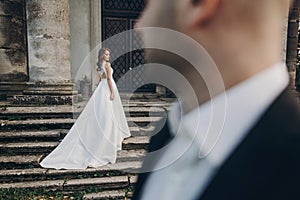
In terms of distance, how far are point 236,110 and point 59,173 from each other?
4217 millimetres

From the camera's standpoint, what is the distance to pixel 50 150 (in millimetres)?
4945

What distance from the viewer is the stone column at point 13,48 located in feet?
23.0

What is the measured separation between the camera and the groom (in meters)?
0.56

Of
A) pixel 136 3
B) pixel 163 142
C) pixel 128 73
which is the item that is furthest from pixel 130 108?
pixel 163 142

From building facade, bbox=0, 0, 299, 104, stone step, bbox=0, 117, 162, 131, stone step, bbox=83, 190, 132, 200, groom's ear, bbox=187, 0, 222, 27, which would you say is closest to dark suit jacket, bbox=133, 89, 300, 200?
groom's ear, bbox=187, 0, 222, 27

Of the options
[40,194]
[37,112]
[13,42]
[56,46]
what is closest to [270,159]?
[40,194]

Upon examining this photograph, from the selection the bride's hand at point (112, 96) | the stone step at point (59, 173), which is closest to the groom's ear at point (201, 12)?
the stone step at point (59, 173)

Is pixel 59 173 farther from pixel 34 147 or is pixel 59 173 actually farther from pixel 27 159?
pixel 34 147

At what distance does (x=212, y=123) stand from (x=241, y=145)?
0.09 meters

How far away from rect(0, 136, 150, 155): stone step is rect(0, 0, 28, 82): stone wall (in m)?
3.04

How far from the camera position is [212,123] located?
661 mm

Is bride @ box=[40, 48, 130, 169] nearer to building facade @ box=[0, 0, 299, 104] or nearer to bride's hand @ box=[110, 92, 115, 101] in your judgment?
bride's hand @ box=[110, 92, 115, 101]

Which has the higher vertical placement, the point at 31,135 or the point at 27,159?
the point at 31,135

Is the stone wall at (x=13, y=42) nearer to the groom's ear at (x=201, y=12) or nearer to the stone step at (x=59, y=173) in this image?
the stone step at (x=59, y=173)
